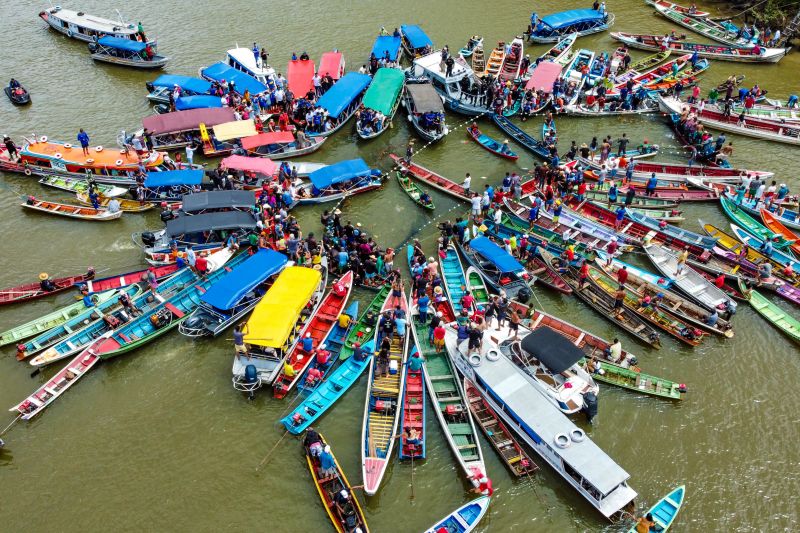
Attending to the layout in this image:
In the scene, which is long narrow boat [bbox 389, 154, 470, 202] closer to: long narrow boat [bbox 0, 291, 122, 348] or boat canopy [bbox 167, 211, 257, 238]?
boat canopy [bbox 167, 211, 257, 238]

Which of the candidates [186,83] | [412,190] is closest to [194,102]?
[186,83]

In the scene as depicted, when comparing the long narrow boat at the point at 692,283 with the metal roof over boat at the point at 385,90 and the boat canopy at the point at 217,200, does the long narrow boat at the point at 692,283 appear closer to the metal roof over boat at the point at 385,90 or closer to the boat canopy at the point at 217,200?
the metal roof over boat at the point at 385,90

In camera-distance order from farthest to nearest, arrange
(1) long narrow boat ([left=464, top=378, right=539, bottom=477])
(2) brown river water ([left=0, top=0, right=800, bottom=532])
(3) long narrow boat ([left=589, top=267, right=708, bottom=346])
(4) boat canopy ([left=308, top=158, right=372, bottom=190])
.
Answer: (4) boat canopy ([left=308, top=158, right=372, bottom=190]), (3) long narrow boat ([left=589, top=267, right=708, bottom=346]), (1) long narrow boat ([left=464, top=378, right=539, bottom=477]), (2) brown river water ([left=0, top=0, right=800, bottom=532])

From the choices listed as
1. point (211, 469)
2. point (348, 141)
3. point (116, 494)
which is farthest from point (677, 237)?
point (116, 494)

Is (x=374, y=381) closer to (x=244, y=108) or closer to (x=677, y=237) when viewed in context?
(x=677, y=237)

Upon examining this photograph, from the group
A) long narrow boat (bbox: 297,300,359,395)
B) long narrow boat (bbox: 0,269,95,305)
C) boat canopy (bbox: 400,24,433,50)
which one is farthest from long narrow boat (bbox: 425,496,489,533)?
boat canopy (bbox: 400,24,433,50)

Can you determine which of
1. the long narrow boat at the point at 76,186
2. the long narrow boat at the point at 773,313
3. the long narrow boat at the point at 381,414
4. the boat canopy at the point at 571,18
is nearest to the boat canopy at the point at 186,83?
the long narrow boat at the point at 76,186

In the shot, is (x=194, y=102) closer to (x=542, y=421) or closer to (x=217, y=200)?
(x=217, y=200)
